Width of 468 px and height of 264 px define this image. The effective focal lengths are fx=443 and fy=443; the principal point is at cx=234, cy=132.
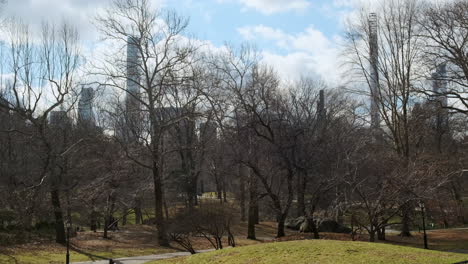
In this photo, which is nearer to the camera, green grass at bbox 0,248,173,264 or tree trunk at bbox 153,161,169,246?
green grass at bbox 0,248,173,264

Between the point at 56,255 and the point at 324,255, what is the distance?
15000 millimetres

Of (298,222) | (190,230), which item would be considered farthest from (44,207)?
(298,222)

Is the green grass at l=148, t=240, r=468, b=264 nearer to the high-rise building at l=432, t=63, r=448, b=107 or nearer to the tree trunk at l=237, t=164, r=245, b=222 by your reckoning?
the high-rise building at l=432, t=63, r=448, b=107

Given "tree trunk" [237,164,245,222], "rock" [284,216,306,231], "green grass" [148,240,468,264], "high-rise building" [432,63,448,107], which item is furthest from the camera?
"rock" [284,216,306,231]

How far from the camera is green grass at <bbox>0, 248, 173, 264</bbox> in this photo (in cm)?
2022

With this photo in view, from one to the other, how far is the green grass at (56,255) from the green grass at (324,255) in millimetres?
8906

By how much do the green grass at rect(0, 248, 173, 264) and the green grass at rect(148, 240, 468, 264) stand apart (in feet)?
29.2

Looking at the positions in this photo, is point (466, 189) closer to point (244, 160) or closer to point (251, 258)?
point (244, 160)

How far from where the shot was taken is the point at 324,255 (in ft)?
42.6

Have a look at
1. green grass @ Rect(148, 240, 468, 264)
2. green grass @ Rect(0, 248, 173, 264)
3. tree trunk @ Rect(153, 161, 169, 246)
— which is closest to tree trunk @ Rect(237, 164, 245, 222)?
tree trunk @ Rect(153, 161, 169, 246)

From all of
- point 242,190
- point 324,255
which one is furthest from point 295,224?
point 324,255

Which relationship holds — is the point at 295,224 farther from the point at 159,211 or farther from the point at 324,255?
the point at 324,255

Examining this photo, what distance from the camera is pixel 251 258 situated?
45.0 feet

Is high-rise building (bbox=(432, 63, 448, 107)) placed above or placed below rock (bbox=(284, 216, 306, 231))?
above
